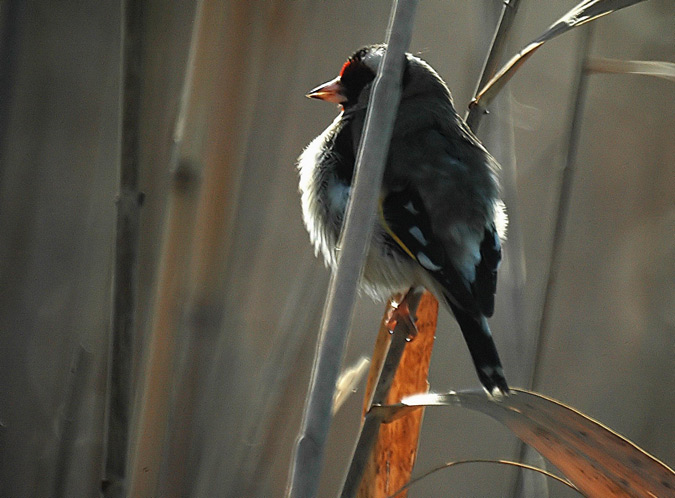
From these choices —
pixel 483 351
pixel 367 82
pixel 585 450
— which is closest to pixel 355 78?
pixel 367 82

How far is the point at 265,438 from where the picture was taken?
1.14 m

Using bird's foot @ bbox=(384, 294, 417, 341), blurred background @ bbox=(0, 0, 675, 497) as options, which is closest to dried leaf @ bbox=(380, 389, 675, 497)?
bird's foot @ bbox=(384, 294, 417, 341)

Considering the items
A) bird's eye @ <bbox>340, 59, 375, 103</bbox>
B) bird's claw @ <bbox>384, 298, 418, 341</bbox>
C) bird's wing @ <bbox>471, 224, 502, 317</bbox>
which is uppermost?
bird's eye @ <bbox>340, 59, 375, 103</bbox>

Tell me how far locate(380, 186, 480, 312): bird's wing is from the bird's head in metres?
0.31

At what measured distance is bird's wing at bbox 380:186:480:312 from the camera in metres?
0.98

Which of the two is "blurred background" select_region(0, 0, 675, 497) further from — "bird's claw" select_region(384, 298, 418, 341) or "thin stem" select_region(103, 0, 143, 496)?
"thin stem" select_region(103, 0, 143, 496)

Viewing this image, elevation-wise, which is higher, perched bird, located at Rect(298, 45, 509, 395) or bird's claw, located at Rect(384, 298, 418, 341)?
perched bird, located at Rect(298, 45, 509, 395)

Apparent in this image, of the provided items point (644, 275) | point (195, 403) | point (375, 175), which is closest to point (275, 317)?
point (644, 275)

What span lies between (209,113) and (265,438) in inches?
21.9

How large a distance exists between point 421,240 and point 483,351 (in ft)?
0.73

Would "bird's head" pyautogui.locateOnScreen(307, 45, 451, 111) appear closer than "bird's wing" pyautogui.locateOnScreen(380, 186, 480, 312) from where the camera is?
No

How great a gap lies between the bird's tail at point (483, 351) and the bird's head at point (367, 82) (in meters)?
0.49

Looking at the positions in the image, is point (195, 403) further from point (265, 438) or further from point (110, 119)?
point (110, 119)

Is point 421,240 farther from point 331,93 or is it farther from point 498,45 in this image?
point 331,93
